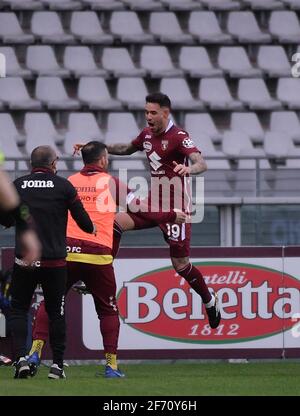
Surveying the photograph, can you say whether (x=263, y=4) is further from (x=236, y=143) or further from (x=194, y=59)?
(x=236, y=143)

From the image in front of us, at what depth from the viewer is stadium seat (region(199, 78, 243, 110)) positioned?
19641 mm

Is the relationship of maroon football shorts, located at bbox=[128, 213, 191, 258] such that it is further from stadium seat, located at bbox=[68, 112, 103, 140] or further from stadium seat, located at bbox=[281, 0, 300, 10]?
stadium seat, located at bbox=[281, 0, 300, 10]

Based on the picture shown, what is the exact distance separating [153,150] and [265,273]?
2.45 meters

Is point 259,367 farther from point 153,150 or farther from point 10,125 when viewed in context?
point 10,125

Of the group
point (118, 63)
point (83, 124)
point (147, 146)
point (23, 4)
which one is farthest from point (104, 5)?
point (147, 146)

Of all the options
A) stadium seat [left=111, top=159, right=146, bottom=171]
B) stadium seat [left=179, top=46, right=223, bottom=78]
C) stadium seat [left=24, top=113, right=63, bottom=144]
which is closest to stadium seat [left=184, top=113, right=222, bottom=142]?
stadium seat [left=179, top=46, right=223, bottom=78]

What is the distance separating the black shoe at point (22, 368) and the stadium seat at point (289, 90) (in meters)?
10.4

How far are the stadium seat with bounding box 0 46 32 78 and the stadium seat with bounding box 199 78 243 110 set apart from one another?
2.76 metres

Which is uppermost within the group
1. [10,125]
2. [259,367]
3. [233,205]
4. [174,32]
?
[174,32]

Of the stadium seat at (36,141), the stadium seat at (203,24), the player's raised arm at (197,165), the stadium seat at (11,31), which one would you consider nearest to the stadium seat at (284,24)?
→ the stadium seat at (203,24)

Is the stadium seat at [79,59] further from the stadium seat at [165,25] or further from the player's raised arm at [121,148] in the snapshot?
the player's raised arm at [121,148]

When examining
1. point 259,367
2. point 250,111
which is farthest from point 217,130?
point 259,367

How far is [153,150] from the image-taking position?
468 inches

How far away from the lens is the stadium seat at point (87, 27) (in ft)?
67.2
